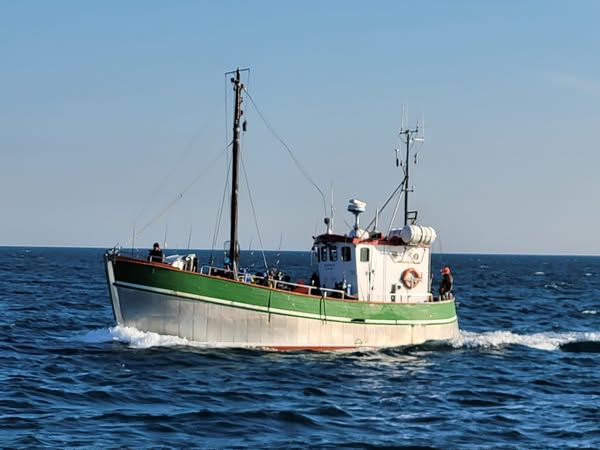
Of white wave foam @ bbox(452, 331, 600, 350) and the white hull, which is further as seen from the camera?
white wave foam @ bbox(452, 331, 600, 350)

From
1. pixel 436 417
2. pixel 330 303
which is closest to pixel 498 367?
pixel 330 303

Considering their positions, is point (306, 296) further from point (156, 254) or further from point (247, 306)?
point (156, 254)

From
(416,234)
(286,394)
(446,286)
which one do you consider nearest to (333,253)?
(416,234)

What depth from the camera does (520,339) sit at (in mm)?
38781

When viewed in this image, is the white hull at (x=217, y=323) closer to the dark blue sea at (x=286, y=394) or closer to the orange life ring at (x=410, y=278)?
the dark blue sea at (x=286, y=394)

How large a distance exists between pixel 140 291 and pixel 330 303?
6513mm

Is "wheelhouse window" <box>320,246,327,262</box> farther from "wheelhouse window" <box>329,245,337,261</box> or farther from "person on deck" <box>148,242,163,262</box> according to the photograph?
"person on deck" <box>148,242,163,262</box>

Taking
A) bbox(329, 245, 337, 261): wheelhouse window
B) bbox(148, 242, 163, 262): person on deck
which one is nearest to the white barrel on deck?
bbox(329, 245, 337, 261): wheelhouse window

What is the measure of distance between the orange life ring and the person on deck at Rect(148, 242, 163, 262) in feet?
30.8

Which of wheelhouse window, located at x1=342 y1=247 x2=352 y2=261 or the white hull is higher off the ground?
wheelhouse window, located at x1=342 y1=247 x2=352 y2=261

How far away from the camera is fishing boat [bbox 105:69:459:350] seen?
1152 inches

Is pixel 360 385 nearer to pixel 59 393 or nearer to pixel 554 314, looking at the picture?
pixel 59 393

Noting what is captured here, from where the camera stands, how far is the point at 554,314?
55.2 m

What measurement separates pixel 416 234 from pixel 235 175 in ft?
23.3
